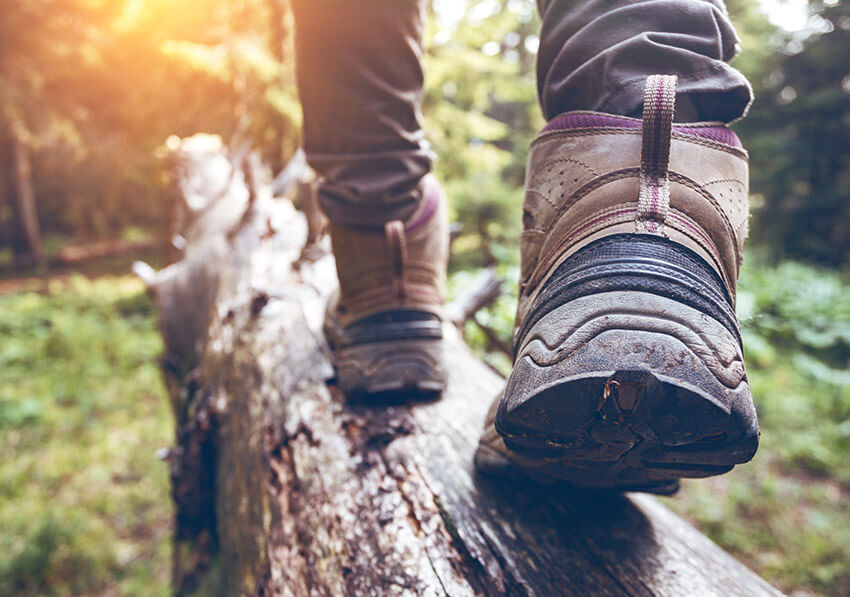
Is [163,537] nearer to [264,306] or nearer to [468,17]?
[264,306]

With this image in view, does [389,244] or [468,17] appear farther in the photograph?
[468,17]

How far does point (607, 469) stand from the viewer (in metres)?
0.76

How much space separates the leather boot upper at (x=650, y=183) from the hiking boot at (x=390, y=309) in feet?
1.66

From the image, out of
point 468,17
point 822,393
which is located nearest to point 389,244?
point 822,393

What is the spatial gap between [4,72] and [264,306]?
8.75m

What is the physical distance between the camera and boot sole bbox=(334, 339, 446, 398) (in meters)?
1.24

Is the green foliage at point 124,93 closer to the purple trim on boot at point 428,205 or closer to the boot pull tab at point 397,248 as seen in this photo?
the purple trim on boot at point 428,205

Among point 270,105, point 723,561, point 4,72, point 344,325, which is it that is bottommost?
point 723,561

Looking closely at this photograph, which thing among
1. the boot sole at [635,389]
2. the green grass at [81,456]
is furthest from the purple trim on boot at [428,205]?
the green grass at [81,456]

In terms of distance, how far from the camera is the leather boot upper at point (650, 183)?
71cm

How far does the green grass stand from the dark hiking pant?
2418mm

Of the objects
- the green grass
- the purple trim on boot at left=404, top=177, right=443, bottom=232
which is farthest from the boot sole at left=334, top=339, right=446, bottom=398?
the green grass

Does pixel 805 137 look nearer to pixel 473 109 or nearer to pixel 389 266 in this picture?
pixel 473 109

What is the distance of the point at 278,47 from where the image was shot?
11.7 feet
